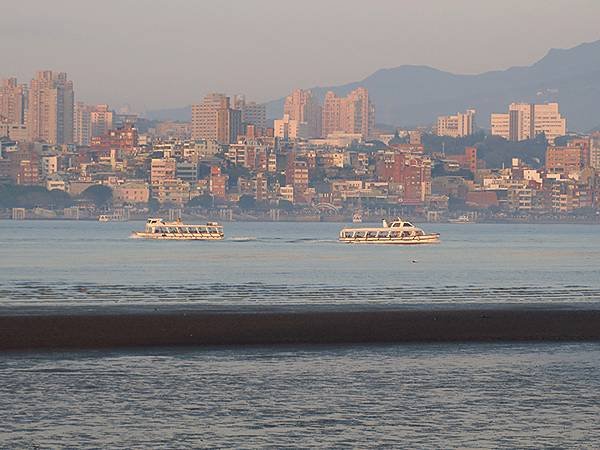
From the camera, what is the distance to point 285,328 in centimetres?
3584

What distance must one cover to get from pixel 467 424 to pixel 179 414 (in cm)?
420

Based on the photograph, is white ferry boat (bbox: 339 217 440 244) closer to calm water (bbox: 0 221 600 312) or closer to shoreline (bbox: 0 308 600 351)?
calm water (bbox: 0 221 600 312)

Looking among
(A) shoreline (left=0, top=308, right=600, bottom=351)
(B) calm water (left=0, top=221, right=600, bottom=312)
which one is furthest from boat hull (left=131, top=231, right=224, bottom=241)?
(A) shoreline (left=0, top=308, right=600, bottom=351)

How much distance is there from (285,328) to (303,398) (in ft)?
38.4

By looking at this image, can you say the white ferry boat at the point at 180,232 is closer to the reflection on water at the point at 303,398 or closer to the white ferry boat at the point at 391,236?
the white ferry boat at the point at 391,236

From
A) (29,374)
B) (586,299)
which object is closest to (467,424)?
(29,374)

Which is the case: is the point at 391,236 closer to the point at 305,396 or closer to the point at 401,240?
the point at 401,240

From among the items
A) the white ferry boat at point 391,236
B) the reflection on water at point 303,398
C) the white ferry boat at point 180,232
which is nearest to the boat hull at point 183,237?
the white ferry boat at point 180,232

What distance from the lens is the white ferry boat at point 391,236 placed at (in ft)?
489

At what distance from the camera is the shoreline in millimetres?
32656

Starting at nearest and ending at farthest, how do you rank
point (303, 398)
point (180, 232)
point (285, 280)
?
1. point (303, 398)
2. point (285, 280)
3. point (180, 232)

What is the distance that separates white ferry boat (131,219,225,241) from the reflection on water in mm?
133384

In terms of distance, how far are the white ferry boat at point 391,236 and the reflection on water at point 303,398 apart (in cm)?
11778

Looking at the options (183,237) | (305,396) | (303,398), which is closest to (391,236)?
(183,237)
